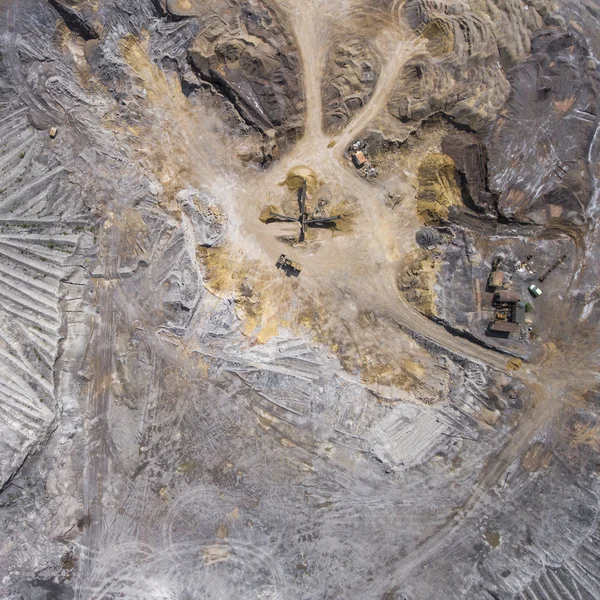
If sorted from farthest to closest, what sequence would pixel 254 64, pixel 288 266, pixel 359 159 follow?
1. pixel 288 266
2. pixel 359 159
3. pixel 254 64

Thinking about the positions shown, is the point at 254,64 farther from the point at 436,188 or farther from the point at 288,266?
the point at 436,188

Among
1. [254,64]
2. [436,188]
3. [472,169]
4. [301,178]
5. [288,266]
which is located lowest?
[288,266]

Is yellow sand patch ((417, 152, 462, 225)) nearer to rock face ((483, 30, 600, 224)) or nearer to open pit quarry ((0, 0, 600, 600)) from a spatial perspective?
open pit quarry ((0, 0, 600, 600))

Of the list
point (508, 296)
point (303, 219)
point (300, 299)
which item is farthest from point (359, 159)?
→ point (508, 296)

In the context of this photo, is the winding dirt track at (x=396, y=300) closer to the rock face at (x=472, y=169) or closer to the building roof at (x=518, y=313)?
the building roof at (x=518, y=313)

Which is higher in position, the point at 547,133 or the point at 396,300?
the point at 547,133

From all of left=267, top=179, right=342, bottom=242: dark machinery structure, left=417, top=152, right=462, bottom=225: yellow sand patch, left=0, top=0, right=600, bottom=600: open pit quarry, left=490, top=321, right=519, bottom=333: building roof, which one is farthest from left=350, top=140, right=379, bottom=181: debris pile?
left=490, top=321, right=519, bottom=333: building roof

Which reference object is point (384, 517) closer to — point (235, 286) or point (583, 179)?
point (235, 286)
